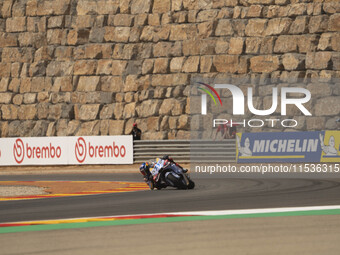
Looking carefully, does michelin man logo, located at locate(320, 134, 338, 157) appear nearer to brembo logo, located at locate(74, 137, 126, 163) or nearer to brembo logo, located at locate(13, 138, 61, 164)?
brembo logo, located at locate(74, 137, 126, 163)

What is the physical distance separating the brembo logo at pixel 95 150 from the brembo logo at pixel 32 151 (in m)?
1.15

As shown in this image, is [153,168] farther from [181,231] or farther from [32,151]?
[32,151]

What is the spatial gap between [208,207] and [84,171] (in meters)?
19.4

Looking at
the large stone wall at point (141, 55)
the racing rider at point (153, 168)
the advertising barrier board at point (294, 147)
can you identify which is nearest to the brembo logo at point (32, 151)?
the large stone wall at point (141, 55)

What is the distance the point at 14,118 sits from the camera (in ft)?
135

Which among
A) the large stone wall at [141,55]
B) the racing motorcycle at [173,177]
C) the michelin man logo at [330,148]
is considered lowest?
the racing motorcycle at [173,177]

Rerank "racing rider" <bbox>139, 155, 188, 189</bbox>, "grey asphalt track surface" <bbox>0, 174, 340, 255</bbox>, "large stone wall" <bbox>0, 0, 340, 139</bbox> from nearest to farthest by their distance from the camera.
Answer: "grey asphalt track surface" <bbox>0, 174, 340, 255</bbox> < "racing rider" <bbox>139, 155, 188, 189</bbox> < "large stone wall" <bbox>0, 0, 340, 139</bbox>

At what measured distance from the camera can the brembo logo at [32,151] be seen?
1356 inches

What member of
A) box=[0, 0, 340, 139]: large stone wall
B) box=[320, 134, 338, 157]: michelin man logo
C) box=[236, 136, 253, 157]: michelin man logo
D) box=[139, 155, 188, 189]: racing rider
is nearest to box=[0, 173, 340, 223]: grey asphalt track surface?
box=[139, 155, 188, 189]: racing rider

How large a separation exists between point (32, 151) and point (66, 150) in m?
1.92

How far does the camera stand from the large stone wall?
1436 inches

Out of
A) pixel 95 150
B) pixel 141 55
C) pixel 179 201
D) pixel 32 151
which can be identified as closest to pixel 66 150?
pixel 95 150

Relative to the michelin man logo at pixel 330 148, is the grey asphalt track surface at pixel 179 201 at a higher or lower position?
lower

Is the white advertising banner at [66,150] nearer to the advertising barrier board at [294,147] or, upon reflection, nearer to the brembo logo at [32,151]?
the brembo logo at [32,151]
